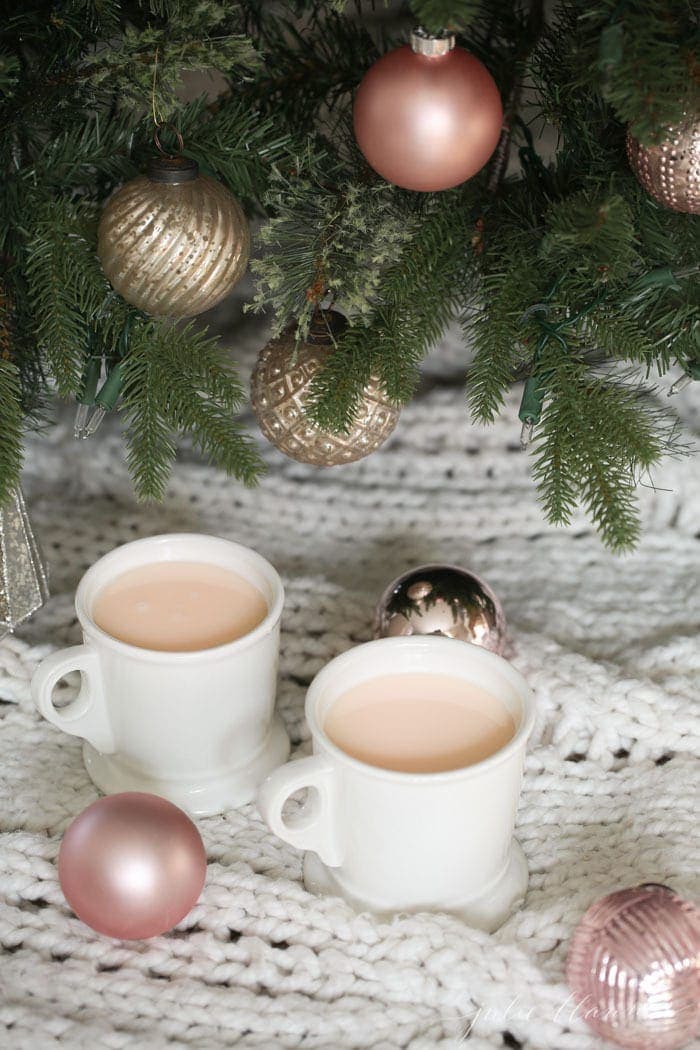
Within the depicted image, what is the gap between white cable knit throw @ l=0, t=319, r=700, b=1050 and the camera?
1.82 feet

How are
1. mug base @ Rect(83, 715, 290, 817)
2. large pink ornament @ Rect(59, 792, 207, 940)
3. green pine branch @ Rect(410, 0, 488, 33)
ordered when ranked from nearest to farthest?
green pine branch @ Rect(410, 0, 488, 33) < large pink ornament @ Rect(59, 792, 207, 940) < mug base @ Rect(83, 715, 290, 817)

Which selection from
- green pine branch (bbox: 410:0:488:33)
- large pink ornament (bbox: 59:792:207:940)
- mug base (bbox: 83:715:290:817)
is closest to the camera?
green pine branch (bbox: 410:0:488:33)

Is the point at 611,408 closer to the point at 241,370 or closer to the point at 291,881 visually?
the point at 291,881

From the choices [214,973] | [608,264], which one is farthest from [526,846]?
[608,264]

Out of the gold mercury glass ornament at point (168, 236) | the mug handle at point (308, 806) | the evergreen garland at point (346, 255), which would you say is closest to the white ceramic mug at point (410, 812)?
the mug handle at point (308, 806)

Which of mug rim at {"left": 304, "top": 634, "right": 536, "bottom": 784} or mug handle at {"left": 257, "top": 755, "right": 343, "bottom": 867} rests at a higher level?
mug rim at {"left": 304, "top": 634, "right": 536, "bottom": 784}

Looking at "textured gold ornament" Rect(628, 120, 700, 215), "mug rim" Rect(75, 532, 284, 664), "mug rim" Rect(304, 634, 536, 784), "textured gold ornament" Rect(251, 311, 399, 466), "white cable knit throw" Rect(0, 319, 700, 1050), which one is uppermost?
"textured gold ornament" Rect(628, 120, 700, 215)

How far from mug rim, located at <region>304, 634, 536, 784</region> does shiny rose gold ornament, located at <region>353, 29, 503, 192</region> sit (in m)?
0.23

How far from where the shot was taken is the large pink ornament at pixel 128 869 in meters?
0.56

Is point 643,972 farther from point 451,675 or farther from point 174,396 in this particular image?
point 174,396

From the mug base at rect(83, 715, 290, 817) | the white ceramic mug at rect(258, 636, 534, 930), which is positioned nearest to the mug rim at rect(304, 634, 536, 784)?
the white ceramic mug at rect(258, 636, 534, 930)

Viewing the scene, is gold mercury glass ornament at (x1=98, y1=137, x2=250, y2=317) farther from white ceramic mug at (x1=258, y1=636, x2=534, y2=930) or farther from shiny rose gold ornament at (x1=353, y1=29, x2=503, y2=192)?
white ceramic mug at (x1=258, y1=636, x2=534, y2=930)

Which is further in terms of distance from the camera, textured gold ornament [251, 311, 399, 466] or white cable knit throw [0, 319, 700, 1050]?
textured gold ornament [251, 311, 399, 466]

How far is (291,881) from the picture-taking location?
2.05 feet
